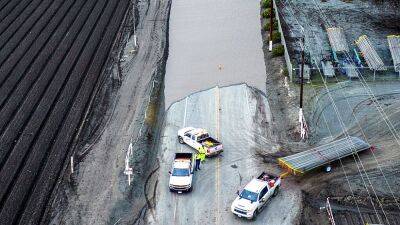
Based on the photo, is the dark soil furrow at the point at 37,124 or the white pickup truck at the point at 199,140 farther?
the white pickup truck at the point at 199,140

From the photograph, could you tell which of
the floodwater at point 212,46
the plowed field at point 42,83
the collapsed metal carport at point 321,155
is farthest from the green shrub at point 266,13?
the collapsed metal carport at point 321,155

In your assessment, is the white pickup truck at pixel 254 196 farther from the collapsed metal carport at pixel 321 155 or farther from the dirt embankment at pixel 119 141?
the dirt embankment at pixel 119 141

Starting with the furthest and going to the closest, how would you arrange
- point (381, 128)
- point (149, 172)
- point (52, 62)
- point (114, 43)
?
1. point (114, 43)
2. point (52, 62)
3. point (381, 128)
4. point (149, 172)

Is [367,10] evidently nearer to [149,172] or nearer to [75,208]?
[149,172]

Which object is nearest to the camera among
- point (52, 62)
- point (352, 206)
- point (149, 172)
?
point (352, 206)

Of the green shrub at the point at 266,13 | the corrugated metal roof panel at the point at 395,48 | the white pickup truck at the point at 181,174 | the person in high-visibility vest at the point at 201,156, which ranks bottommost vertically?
the green shrub at the point at 266,13

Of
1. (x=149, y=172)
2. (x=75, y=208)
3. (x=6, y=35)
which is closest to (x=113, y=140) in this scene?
(x=149, y=172)

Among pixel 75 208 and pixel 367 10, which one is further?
pixel 367 10
